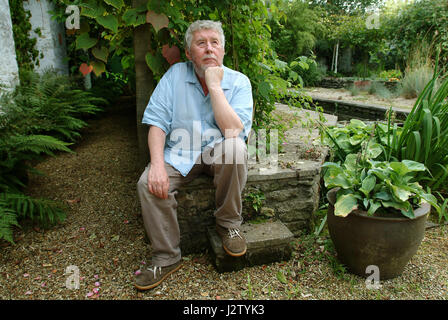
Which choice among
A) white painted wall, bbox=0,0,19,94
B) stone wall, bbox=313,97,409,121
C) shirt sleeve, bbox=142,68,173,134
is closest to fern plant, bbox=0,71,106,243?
white painted wall, bbox=0,0,19,94

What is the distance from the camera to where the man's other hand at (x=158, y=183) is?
66.9 inches

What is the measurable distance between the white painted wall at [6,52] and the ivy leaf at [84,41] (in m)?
1.62

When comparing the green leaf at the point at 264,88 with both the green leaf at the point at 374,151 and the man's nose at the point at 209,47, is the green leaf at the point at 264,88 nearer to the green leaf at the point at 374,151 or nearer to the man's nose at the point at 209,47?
the man's nose at the point at 209,47

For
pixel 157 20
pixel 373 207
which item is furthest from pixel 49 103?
pixel 373 207

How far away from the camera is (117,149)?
3439 millimetres

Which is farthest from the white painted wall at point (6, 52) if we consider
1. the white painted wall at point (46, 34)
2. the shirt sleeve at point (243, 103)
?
the shirt sleeve at point (243, 103)

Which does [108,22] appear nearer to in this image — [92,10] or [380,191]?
[92,10]

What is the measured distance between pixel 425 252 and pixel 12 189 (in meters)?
2.85

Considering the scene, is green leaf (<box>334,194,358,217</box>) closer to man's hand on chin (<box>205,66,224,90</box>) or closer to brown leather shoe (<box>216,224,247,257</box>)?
brown leather shoe (<box>216,224,247,257</box>)

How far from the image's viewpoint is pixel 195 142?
188cm

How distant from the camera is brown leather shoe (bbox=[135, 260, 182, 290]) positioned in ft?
5.57

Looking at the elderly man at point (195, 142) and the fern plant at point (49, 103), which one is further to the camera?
the fern plant at point (49, 103)

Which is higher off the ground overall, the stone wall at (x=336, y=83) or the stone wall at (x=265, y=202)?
the stone wall at (x=336, y=83)

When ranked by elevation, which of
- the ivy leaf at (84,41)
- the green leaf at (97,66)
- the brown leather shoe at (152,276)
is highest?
Answer: the ivy leaf at (84,41)
